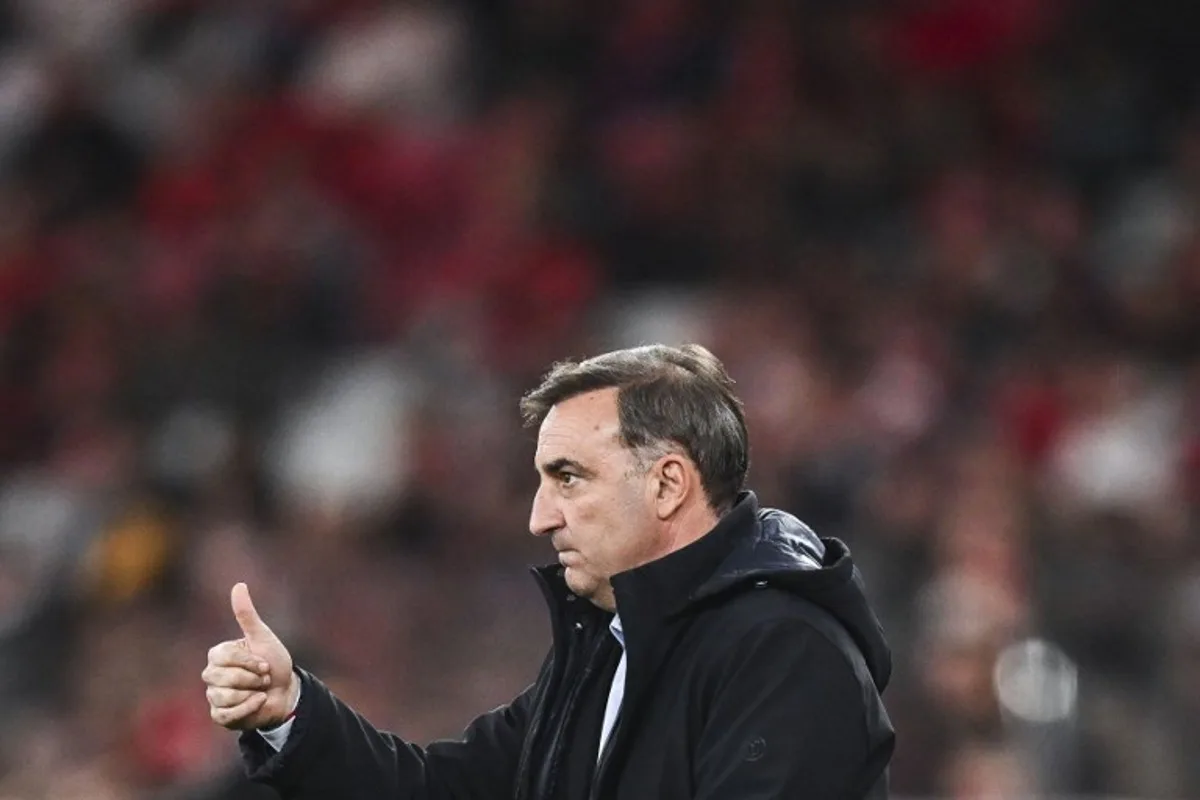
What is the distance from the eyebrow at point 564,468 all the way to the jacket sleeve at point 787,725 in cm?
34

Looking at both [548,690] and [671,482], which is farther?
[548,690]

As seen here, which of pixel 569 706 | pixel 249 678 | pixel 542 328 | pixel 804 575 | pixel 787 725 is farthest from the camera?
pixel 542 328

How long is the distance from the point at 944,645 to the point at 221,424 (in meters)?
2.95

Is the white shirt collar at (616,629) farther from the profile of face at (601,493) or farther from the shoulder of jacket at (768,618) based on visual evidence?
the shoulder of jacket at (768,618)

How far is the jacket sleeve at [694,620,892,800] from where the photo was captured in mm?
2859

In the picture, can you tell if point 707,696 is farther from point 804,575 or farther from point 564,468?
point 564,468

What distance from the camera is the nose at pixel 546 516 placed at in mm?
3135

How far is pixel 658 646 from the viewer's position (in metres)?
3.03

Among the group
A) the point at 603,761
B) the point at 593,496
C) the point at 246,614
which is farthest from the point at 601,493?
the point at 246,614

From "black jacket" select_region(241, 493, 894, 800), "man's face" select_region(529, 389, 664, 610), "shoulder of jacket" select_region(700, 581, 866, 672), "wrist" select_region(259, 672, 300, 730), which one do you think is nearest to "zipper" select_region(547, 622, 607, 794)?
"black jacket" select_region(241, 493, 894, 800)

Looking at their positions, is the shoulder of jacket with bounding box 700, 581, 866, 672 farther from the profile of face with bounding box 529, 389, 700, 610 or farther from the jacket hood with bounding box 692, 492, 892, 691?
the profile of face with bounding box 529, 389, 700, 610

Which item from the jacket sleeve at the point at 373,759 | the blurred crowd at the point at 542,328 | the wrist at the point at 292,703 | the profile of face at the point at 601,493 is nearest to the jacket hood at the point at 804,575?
the profile of face at the point at 601,493

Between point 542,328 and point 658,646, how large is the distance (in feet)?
16.5

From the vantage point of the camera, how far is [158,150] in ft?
30.6
